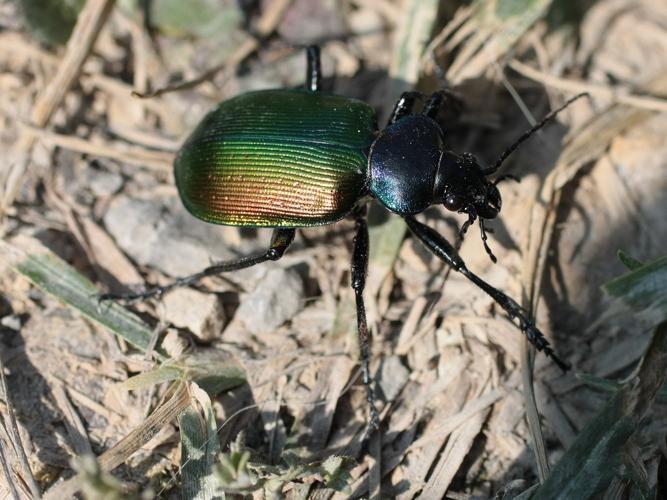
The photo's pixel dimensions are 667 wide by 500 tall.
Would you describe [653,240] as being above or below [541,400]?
above

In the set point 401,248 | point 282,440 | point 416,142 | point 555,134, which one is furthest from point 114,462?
point 555,134

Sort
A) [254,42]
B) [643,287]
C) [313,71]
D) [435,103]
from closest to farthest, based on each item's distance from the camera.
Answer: [643,287] < [435,103] < [313,71] < [254,42]

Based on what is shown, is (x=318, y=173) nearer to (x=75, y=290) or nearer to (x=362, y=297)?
(x=362, y=297)

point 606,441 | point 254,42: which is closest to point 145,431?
point 606,441

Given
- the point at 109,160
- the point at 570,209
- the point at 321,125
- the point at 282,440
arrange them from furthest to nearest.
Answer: the point at 109,160
the point at 570,209
the point at 321,125
the point at 282,440

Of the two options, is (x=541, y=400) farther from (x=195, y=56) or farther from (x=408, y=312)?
(x=195, y=56)

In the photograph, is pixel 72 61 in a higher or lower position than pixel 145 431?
higher

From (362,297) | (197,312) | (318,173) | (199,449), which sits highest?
(318,173)

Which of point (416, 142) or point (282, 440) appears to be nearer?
point (282, 440)
